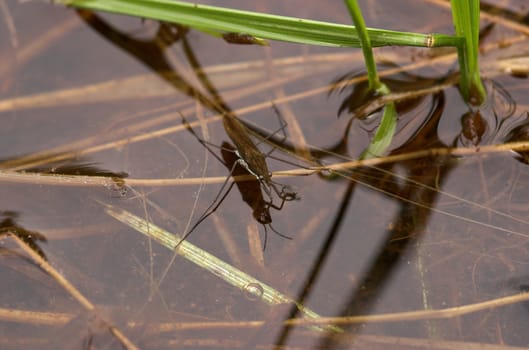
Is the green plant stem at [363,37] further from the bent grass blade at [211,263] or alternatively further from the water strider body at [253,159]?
the bent grass blade at [211,263]

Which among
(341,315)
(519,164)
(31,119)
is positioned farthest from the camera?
(31,119)

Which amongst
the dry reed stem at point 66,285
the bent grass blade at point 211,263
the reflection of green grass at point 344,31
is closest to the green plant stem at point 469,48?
the reflection of green grass at point 344,31

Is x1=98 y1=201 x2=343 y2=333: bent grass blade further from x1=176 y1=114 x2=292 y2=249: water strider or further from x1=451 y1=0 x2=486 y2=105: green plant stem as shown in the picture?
x1=451 y1=0 x2=486 y2=105: green plant stem

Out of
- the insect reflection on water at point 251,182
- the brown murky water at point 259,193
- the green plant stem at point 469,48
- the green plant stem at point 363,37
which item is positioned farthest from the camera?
the insect reflection on water at point 251,182

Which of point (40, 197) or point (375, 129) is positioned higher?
point (40, 197)

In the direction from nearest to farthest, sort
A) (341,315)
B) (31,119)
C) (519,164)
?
(341,315) < (519,164) < (31,119)

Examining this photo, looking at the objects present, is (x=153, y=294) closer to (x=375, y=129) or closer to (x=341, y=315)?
(x=341, y=315)

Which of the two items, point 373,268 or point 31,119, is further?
point 31,119

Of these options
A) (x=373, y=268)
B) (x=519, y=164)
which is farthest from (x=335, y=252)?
(x=519, y=164)
